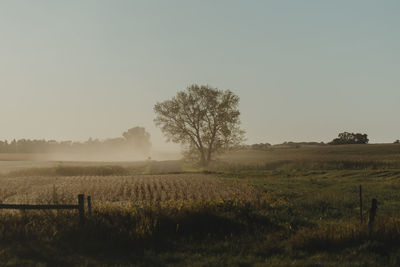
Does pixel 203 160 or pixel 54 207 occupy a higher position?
pixel 203 160

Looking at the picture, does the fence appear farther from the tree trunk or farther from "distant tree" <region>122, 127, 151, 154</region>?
"distant tree" <region>122, 127, 151, 154</region>

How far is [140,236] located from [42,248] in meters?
3.14

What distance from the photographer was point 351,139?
377 feet

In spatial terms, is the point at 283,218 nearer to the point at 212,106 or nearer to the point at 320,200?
the point at 320,200

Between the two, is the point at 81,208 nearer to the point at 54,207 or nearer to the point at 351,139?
the point at 54,207

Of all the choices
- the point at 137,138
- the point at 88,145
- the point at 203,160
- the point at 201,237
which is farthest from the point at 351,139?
the point at 88,145

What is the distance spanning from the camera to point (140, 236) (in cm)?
1255

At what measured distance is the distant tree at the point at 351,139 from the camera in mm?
113200

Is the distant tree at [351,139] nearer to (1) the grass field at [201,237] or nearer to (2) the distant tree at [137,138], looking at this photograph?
(2) the distant tree at [137,138]

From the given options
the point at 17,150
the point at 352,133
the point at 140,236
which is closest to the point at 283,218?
the point at 140,236

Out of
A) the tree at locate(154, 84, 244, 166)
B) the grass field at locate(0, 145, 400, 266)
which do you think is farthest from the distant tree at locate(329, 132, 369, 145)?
the grass field at locate(0, 145, 400, 266)

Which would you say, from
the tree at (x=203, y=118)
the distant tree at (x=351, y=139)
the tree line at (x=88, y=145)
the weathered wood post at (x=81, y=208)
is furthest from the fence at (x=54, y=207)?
the tree line at (x=88, y=145)

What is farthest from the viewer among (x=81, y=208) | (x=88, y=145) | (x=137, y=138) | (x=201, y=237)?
(x=88, y=145)

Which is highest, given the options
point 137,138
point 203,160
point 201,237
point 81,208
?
point 137,138
